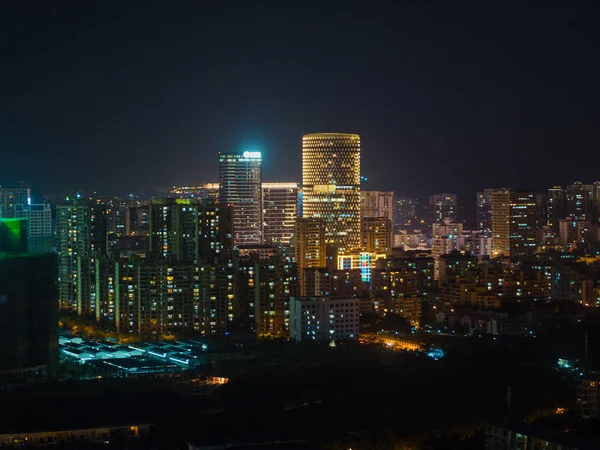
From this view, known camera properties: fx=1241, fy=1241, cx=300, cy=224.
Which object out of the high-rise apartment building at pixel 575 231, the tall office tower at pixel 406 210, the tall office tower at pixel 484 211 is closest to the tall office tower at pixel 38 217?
the tall office tower at pixel 484 211

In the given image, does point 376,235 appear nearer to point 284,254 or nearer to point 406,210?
point 284,254

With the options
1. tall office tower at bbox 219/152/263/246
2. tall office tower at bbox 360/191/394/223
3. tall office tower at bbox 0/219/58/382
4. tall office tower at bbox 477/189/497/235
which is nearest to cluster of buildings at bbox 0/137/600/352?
tall office tower at bbox 219/152/263/246

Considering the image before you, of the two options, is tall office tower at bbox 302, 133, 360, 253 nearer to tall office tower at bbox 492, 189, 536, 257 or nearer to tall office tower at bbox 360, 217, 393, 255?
tall office tower at bbox 360, 217, 393, 255

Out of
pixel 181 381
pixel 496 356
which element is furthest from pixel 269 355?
pixel 496 356

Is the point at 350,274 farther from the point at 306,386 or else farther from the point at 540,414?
the point at 540,414

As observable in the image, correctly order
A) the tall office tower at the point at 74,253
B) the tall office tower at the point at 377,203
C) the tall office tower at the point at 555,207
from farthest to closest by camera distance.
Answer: the tall office tower at the point at 377,203
the tall office tower at the point at 555,207
the tall office tower at the point at 74,253

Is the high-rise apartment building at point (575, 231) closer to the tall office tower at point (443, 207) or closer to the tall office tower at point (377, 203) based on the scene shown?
the tall office tower at point (377, 203)
